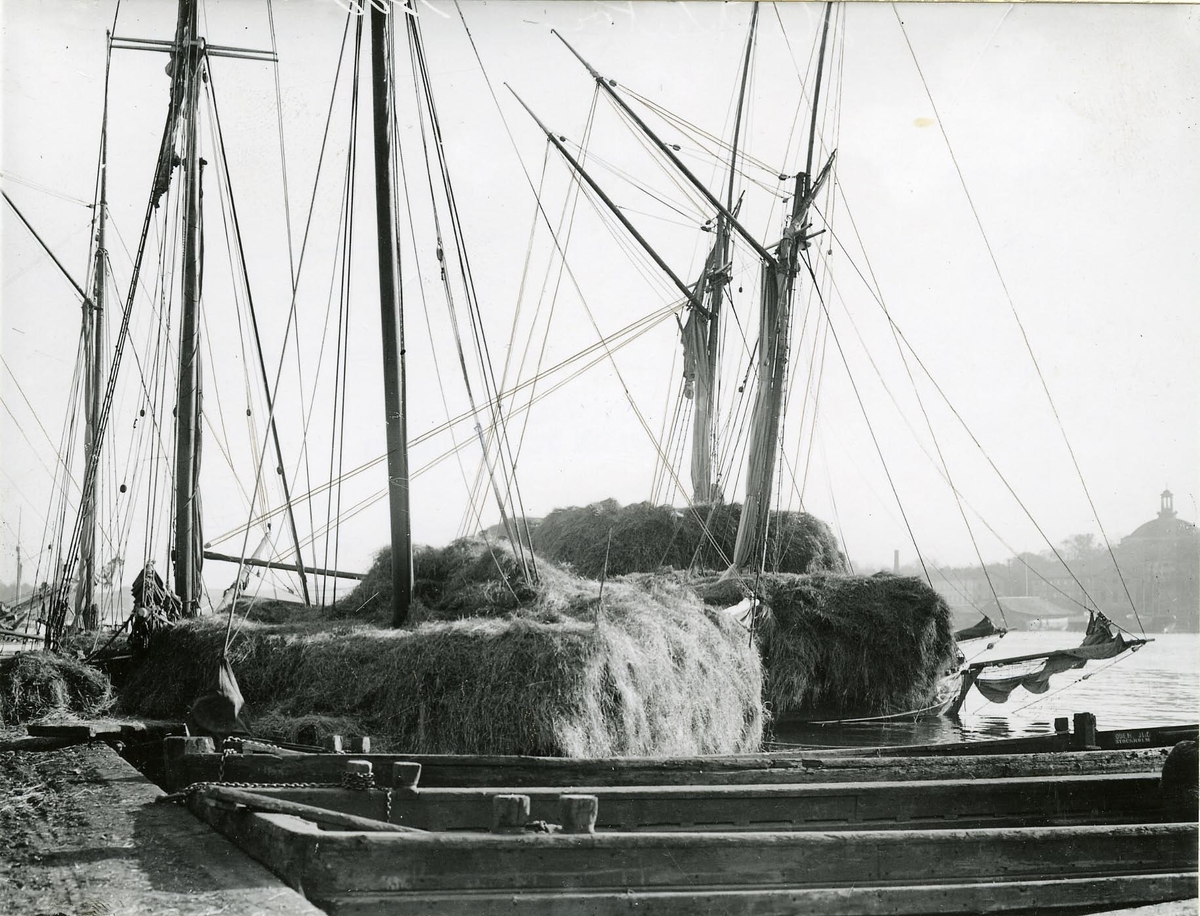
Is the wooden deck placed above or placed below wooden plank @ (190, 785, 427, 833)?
below

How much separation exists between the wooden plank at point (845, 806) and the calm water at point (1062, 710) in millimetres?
5663

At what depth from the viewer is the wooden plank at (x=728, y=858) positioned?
4.42m

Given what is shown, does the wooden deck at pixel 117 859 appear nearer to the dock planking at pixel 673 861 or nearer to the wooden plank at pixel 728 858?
the dock planking at pixel 673 861

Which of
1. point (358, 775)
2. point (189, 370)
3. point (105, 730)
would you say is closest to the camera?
point (358, 775)

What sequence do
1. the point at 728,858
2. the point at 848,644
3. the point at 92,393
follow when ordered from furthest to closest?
the point at 92,393
the point at 848,644
the point at 728,858

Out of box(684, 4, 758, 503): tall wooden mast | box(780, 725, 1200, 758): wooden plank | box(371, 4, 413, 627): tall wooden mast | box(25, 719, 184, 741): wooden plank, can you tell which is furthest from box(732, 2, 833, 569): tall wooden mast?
box(25, 719, 184, 741): wooden plank

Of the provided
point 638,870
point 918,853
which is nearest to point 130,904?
point 638,870

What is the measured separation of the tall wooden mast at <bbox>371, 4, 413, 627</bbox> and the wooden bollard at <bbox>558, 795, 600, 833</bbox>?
17.1 ft

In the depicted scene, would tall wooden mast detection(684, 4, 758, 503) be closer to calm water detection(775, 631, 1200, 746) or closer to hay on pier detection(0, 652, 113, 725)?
calm water detection(775, 631, 1200, 746)

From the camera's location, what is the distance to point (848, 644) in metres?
16.4

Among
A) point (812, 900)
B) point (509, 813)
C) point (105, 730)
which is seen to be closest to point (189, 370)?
point (105, 730)

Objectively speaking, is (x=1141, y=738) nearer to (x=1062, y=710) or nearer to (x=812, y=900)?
(x=812, y=900)

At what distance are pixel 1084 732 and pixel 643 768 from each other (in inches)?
191

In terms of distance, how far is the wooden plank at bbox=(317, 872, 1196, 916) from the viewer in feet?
14.6
